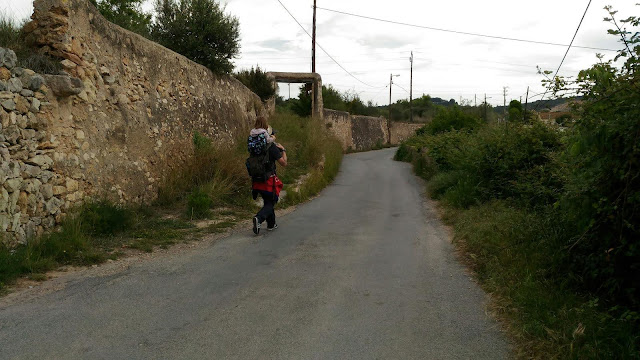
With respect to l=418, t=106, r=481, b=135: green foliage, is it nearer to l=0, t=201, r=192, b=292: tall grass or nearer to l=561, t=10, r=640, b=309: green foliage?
l=0, t=201, r=192, b=292: tall grass

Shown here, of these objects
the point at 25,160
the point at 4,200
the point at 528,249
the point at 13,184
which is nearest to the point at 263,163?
the point at 25,160

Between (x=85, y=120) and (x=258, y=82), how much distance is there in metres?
15.4

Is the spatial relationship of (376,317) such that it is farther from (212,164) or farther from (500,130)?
(500,130)

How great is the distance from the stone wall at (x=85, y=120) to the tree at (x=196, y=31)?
240 centimetres

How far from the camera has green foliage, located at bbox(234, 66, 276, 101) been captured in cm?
2239

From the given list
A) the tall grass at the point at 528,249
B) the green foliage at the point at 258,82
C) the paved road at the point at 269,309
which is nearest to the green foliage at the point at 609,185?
the tall grass at the point at 528,249

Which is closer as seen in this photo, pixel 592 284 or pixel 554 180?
pixel 592 284

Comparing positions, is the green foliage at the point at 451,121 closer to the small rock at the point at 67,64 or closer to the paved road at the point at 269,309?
the paved road at the point at 269,309

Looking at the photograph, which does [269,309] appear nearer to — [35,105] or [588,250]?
[588,250]

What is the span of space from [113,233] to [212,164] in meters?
4.07

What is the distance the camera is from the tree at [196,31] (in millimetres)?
14023

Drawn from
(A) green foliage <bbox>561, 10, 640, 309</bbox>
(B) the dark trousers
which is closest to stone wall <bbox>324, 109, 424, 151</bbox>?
(B) the dark trousers

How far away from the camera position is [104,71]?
27.3 ft

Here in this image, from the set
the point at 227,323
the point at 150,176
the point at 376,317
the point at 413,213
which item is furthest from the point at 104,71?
the point at 413,213
